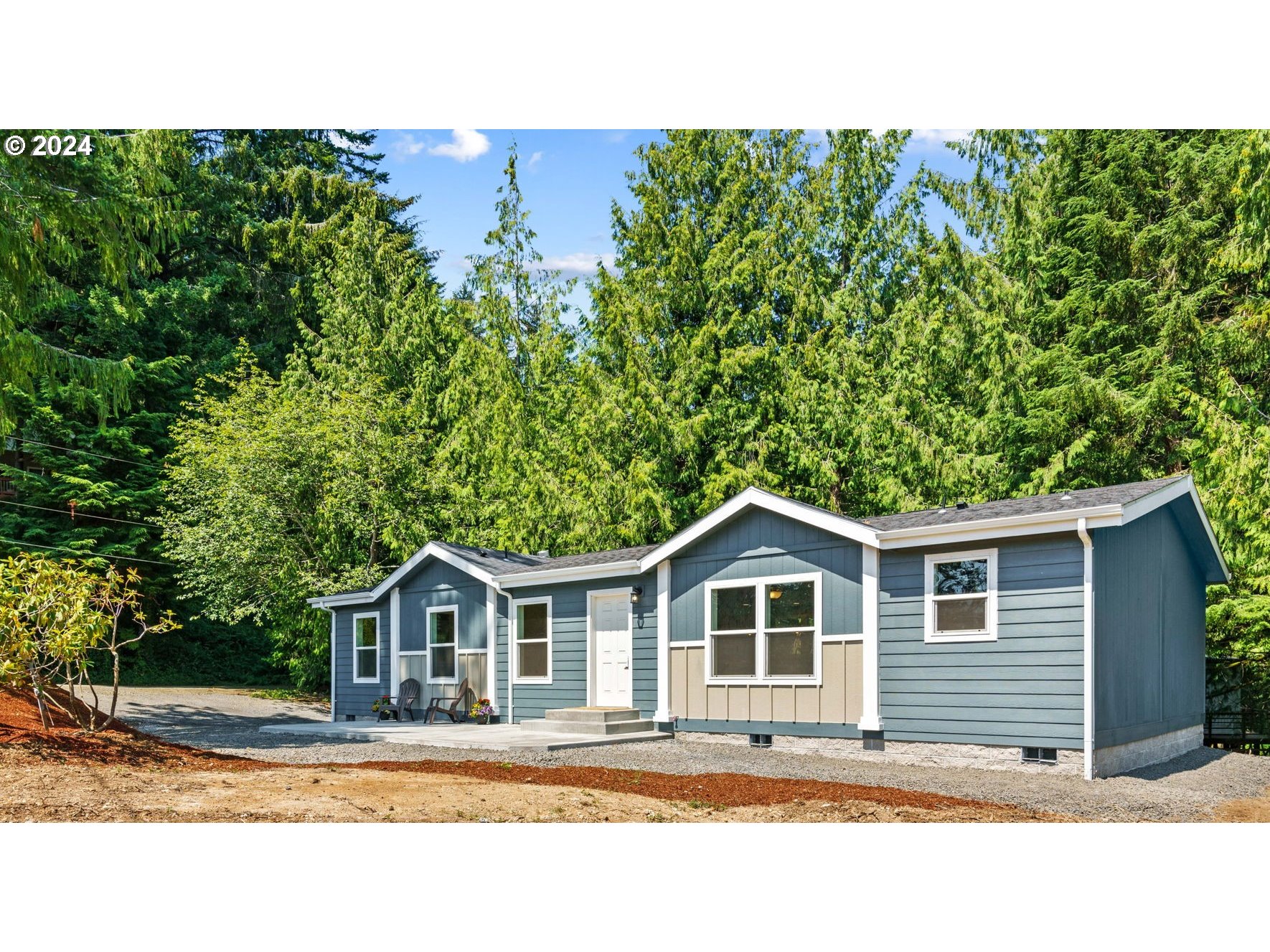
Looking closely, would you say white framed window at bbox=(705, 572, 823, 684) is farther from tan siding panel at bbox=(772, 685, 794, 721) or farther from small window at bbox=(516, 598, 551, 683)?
small window at bbox=(516, 598, 551, 683)

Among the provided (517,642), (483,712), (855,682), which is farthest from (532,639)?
(855,682)

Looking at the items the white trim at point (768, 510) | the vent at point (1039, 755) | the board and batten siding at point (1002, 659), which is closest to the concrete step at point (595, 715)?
the white trim at point (768, 510)

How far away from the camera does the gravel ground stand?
325 inches

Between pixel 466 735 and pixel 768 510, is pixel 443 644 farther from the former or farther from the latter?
pixel 768 510

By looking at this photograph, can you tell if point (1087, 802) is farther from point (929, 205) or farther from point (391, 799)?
point (929, 205)

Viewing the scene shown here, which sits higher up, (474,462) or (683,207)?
(683,207)

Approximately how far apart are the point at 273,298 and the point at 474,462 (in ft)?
36.9

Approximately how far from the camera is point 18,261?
10.5 meters

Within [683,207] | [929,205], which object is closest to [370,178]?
[683,207]

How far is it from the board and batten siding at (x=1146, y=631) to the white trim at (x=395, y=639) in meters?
11.3

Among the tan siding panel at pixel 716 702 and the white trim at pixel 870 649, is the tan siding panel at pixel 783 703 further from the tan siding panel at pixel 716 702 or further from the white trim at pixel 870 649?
the white trim at pixel 870 649

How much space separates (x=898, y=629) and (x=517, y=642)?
251 inches

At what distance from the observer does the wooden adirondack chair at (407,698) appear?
16.9m

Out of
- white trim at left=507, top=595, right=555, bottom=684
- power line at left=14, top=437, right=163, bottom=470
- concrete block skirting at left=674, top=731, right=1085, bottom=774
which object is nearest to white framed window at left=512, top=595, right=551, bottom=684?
white trim at left=507, top=595, right=555, bottom=684
